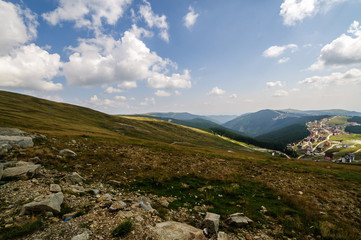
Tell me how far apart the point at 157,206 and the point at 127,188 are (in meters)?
3.90

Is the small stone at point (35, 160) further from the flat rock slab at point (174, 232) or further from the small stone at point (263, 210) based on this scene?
the small stone at point (263, 210)

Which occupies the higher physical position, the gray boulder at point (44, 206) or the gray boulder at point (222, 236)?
the gray boulder at point (44, 206)

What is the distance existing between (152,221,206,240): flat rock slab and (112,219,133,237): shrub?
1.11m

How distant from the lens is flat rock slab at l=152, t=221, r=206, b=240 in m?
6.34

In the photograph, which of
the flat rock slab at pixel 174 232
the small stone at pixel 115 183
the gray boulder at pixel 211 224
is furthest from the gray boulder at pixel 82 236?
the small stone at pixel 115 183

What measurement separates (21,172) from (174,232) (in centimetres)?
1195

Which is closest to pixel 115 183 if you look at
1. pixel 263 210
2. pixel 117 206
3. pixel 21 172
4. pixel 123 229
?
pixel 117 206

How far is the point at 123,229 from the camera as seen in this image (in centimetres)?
621

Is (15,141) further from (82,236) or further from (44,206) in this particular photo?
(82,236)

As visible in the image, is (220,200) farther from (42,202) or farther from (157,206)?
(42,202)

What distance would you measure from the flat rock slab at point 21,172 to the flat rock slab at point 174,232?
34.2ft

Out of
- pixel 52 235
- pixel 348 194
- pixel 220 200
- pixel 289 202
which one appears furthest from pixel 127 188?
pixel 348 194

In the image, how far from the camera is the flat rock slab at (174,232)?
6336 mm

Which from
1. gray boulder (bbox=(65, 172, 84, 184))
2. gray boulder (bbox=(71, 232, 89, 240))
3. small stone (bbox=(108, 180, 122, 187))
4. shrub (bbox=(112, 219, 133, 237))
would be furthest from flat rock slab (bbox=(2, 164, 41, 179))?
shrub (bbox=(112, 219, 133, 237))
